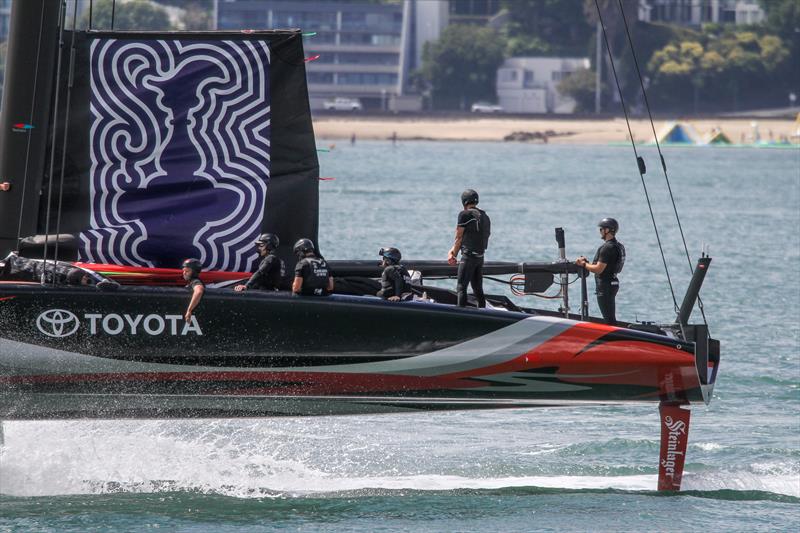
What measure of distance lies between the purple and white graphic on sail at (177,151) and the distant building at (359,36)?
153 m

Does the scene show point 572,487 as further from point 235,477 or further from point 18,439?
point 18,439

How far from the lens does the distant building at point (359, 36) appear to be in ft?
550

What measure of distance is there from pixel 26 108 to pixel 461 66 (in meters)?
152

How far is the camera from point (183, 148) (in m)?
12.7

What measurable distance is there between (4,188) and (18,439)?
99.5 inches

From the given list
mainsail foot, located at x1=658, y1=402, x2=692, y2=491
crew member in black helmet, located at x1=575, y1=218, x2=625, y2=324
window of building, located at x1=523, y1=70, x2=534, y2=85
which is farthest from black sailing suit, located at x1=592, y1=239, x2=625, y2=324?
window of building, located at x1=523, y1=70, x2=534, y2=85

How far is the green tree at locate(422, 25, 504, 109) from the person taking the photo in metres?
162

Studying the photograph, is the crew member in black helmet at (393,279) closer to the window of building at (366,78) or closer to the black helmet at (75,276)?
the black helmet at (75,276)

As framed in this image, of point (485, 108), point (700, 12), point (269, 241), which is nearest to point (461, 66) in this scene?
point (485, 108)

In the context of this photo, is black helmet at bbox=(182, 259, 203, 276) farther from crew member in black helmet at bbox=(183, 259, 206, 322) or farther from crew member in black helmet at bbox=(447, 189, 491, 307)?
crew member in black helmet at bbox=(447, 189, 491, 307)

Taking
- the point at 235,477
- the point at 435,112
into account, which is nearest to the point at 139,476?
the point at 235,477

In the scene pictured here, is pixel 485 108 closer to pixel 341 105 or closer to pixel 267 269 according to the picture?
pixel 341 105

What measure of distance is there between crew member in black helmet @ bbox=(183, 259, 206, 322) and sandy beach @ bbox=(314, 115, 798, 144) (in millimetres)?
136861

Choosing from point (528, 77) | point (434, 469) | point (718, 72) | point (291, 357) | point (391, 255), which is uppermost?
point (718, 72)
